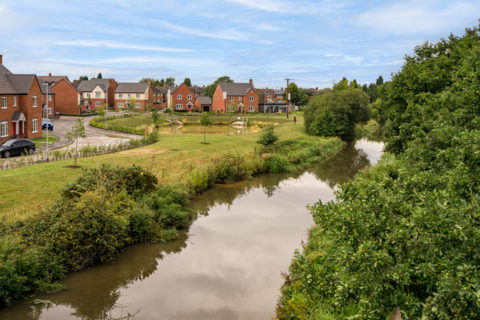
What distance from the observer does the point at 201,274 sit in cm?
1526

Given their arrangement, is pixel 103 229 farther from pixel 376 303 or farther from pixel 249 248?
pixel 376 303

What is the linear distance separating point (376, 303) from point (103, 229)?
37.6ft

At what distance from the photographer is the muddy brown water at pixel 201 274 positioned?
12453 millimetres

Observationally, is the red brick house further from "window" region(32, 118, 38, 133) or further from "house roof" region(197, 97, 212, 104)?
"window" region(32, 118, 38, 133)

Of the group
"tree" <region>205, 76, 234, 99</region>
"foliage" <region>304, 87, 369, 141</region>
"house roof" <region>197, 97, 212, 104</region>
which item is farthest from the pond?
"tree" <region>205, 76, 234, 99</region>

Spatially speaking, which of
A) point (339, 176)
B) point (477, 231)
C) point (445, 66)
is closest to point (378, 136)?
point (339, 176)


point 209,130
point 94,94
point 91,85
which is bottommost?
point 209,130

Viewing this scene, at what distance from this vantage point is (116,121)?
220 ft

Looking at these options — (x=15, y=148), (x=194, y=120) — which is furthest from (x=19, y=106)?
(x=194, y=120)

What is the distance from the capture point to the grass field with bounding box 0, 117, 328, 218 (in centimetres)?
1869

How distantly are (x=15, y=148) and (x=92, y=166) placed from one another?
10.9 m

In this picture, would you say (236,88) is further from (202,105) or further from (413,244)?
(413,244)

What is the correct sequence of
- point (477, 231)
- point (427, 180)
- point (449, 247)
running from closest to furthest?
point (477, 231) < point (449, 247) < point (427, 180)

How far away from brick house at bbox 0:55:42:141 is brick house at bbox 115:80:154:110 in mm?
57919
